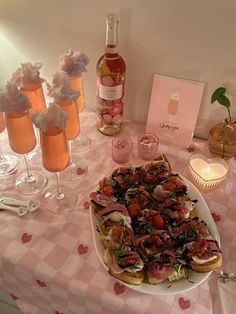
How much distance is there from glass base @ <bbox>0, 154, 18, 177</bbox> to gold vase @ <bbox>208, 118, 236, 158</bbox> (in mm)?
585

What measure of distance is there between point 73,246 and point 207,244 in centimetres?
31

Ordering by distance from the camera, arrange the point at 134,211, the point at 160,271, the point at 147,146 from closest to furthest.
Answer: the point at 160,271 < the point at 134,211 < the point at 147,146

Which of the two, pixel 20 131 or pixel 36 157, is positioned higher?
pixel 20 131

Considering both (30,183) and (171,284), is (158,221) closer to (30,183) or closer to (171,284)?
(171,284)

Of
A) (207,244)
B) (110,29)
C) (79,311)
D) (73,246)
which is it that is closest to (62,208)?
(73,246)

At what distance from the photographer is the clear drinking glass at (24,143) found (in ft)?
2.70

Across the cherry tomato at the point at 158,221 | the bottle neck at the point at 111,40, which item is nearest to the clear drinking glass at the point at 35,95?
the bottle neck at the point at 111,40

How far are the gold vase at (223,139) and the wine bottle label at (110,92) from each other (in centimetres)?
30

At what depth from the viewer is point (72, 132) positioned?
0.91m

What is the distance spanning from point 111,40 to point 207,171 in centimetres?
44

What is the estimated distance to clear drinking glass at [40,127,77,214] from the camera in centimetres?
78

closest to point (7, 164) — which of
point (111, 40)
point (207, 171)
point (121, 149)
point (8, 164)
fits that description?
point (8, 164)

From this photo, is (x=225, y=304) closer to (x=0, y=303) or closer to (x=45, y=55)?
(x=0, y=303)

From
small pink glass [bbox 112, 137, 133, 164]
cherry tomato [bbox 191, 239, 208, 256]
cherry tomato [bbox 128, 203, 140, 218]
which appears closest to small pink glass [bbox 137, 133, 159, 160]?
small pink glass [bbox 112, 137, 133, 164]
